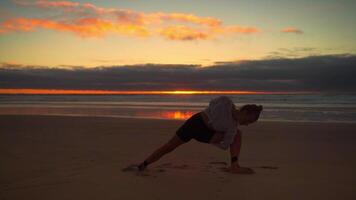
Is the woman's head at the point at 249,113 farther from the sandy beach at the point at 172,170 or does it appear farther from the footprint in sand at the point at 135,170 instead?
the footprint in sand at the point at 135,170

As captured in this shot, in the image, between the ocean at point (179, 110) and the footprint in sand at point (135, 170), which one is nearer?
the footprint in sand at point (135, 170)

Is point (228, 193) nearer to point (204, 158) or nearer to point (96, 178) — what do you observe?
point (96, 178)

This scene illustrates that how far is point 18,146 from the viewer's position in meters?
8.16

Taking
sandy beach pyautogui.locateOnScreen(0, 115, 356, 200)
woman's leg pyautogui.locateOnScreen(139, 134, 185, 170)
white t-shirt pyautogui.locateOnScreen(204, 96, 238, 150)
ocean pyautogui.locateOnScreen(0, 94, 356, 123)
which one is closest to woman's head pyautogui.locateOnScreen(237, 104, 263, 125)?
white t-shirt pyautogui.locateOnScreen(204, 96, 238, 150)

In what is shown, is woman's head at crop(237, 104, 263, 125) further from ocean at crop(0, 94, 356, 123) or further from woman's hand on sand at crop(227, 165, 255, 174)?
ocean at crop(0, 94, 356, 123)

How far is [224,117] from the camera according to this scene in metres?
5.30

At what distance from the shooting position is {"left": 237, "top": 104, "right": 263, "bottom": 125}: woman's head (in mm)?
5295

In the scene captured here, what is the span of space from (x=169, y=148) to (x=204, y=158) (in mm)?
1422

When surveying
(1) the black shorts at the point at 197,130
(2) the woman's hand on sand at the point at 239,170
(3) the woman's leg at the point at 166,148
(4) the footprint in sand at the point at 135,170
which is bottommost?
(4) the footprint in sand at the point at 135,170

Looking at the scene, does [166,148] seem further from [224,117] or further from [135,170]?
[224,117]

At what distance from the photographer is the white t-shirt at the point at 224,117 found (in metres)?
5.29

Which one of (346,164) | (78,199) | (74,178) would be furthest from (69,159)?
(346,164)

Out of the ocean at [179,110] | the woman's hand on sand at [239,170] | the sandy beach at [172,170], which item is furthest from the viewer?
the ocean at [179,110]

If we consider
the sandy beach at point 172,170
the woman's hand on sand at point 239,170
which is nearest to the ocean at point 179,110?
the sandy beach at point 172,170
